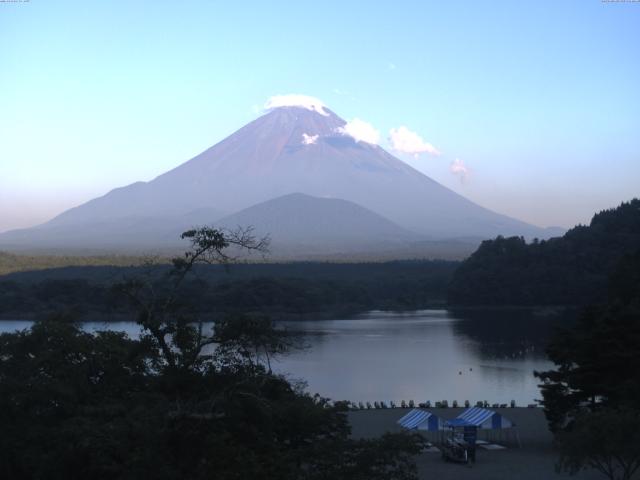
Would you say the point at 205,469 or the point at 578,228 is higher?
the point at 578,228

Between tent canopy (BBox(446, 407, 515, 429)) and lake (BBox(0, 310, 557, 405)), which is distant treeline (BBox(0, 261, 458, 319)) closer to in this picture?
lake (BBox(0, 310, 557, 405))

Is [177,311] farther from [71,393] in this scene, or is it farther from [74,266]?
[74,266]

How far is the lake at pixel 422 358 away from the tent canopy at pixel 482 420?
421 centimetres

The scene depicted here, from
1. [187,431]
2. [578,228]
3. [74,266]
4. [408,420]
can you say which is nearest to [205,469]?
[187,431]

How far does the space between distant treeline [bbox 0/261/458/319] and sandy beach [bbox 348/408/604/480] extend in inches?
473

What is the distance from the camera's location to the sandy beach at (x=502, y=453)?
8.55 m

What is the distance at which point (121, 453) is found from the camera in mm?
5086

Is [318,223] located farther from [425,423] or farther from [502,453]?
[502,453]

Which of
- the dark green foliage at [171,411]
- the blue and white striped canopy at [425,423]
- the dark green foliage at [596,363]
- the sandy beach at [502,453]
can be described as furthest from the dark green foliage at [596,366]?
the dark green foliage at [171,411]

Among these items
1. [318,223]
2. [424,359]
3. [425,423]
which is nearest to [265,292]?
[424,359]

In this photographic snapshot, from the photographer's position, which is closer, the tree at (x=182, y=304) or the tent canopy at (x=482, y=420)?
the tree at (x=182, y=304)

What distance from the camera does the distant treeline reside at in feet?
96.9

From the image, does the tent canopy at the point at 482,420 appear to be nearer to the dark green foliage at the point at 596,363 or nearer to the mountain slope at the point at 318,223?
the dark green foliage at the point at 596,363

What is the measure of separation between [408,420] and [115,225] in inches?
3708
